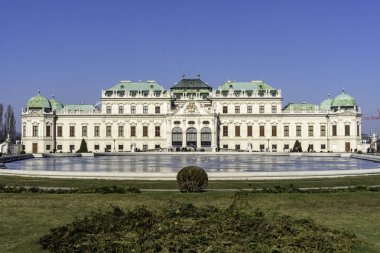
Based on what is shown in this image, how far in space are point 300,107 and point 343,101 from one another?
387 inches

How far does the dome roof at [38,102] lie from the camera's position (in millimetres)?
111188

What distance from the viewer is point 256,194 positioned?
22.1 meters

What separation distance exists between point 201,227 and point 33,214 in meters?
9.00

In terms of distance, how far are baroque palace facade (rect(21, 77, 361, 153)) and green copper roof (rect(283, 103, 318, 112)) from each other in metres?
0.66

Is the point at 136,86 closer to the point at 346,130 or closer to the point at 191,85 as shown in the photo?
the point at 191,85

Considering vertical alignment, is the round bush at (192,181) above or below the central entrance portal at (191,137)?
below

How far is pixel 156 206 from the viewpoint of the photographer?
1747 centimetres

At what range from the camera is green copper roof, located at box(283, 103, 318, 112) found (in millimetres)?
113387

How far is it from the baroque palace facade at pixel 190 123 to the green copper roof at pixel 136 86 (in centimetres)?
23

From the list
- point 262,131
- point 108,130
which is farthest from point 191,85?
point 108,130

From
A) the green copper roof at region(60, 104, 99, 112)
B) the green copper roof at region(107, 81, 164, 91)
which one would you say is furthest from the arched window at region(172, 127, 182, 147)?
the green copper roof at region(60, 104, 99, 112)

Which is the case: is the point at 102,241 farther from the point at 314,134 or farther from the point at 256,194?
the point at 314,134

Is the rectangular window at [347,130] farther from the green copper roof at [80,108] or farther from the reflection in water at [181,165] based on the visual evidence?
the green copper roof at [80,108]

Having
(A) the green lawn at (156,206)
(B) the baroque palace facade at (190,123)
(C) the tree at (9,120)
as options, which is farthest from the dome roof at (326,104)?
(A) the green lawn at (156,206)
